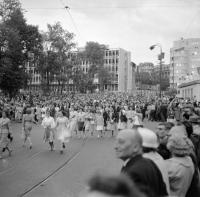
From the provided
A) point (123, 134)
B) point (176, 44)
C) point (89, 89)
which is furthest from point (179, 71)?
point (123, 134)

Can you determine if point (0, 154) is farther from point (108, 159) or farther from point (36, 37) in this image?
point (36, 37)

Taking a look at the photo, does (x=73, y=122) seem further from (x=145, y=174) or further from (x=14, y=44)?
(x=14, y=44)

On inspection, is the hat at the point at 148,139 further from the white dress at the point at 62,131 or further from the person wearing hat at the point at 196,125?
the white dress at the point at 62,131

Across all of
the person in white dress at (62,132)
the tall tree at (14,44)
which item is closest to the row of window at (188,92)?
the tall tree at (14,44)

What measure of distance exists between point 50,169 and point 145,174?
26.5 feet

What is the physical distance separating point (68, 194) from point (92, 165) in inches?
141

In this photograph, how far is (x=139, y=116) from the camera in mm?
19125

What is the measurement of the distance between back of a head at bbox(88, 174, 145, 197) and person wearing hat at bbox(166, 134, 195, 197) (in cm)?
243

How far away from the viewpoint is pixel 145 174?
301 centimetres

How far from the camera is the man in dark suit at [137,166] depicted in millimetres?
2980

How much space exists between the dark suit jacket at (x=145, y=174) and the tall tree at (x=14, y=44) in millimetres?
36242

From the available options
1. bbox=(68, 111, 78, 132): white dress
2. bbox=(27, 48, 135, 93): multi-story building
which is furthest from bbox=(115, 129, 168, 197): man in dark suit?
bbox=(27, 48, 135, 93): multi-story building

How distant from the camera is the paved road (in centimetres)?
809

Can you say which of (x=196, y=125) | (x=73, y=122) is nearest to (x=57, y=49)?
(x=73, y=122)
